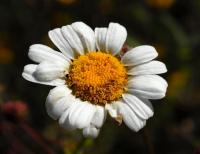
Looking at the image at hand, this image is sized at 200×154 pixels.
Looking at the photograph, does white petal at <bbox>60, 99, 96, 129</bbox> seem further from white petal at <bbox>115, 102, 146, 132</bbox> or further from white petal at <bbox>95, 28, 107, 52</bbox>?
white petal at <bbox>95, 28, 107, 52</bbox>

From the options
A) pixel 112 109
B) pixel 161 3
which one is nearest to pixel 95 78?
pixel 112 109

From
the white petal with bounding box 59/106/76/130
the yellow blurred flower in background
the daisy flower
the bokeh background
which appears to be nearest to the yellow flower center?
the daisy flower

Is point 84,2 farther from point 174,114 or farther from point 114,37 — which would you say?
point 114,37

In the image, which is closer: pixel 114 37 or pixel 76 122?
pixel 76 122

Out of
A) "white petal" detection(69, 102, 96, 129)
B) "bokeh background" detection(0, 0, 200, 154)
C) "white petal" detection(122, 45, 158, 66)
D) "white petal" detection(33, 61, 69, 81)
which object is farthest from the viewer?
"bokeh background" detection(0, 0, 200, 154)

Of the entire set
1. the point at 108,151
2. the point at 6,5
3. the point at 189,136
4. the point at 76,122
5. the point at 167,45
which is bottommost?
the point at 189,136

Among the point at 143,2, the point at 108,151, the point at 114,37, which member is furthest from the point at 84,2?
the point at 114,37

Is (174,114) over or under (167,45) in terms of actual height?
under
